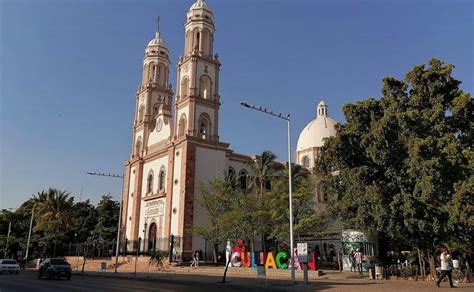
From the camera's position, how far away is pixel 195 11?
48.5 meters

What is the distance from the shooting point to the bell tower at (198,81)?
45.2 m

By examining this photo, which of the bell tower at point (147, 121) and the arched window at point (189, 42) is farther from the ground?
the arched window at point (189, 42)

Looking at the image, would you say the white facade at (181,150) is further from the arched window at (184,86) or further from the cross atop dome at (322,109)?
the cross atop dome at (322,109)

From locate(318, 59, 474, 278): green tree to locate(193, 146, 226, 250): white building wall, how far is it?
1989cm

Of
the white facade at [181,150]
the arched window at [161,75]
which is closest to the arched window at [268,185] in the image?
the white facade at [181,150]

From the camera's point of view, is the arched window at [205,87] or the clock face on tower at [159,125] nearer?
the arched window at [205,87]

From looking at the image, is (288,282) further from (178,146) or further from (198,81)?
(198,81)

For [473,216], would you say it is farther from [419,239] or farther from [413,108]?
[413,108]

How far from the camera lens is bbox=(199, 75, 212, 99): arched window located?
46.9 meters

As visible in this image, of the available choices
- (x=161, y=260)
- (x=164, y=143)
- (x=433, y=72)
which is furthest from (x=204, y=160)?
(x=433, y=72)

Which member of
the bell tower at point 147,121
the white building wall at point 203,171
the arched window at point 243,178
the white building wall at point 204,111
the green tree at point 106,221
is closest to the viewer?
the white building wall at point 203,171

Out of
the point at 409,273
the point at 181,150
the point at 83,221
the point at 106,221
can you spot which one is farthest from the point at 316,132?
the point at 409,273

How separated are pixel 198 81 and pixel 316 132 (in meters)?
23.9

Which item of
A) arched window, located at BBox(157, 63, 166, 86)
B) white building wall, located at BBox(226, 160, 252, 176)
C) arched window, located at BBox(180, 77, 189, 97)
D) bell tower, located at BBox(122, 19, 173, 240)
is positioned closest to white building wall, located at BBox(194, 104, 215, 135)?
arched window, located at BBox(180, 77, 189, 97)
